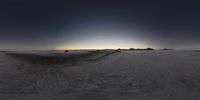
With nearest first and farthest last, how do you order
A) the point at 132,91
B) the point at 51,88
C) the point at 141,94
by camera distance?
the point at 141,94, the point at 132,91, the point at 51,88

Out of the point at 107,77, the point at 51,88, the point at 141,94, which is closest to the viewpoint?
the point at 141,94

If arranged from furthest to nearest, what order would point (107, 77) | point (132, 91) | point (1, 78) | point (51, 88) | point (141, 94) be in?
point (107, 77)
point (1, 78)
point (51, 88)
point (132, 91)
point (141, 94)

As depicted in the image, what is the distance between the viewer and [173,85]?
10602 mm

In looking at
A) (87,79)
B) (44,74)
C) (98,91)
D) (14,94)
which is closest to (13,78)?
(44,74)

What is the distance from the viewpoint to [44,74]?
13992 mm

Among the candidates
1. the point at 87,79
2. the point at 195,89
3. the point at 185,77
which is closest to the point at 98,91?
the point at 87,79

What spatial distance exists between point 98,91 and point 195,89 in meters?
5.81

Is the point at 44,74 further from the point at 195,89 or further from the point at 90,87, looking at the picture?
the point at 195,89

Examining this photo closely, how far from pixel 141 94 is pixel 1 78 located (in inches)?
413

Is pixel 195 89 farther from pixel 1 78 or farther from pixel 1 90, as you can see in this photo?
pixel 1 78

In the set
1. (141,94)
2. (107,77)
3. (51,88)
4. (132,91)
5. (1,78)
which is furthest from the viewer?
(107,77)

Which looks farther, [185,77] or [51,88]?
[185,77]

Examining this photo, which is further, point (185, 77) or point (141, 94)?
point (185, 77)

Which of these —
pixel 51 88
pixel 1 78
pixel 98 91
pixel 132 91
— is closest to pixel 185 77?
pixel 132 91
